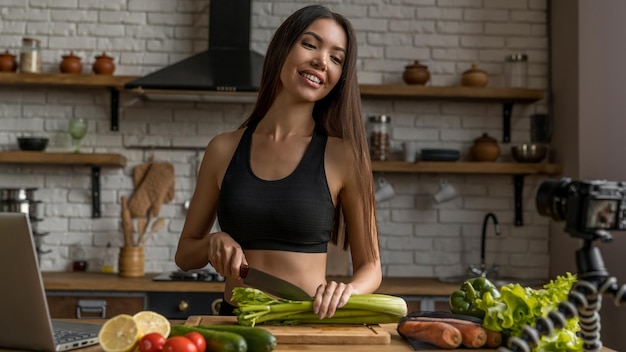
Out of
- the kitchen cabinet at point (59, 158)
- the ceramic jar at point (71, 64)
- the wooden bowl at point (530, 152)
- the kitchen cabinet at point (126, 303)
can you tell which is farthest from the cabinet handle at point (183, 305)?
the wooden bowl at point (530, 152)

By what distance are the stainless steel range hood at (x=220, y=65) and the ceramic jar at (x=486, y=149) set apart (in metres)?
1.36

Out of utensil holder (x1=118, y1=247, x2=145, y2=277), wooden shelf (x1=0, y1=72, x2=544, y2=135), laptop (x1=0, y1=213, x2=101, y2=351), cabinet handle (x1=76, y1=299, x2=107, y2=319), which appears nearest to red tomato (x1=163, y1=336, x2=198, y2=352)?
laptop (x1=0, y1=213, x2=101, y2=351)

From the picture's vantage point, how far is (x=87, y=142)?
4.68 m

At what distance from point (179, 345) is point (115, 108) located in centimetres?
335

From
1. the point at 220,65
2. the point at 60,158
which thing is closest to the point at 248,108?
the point at 220,65

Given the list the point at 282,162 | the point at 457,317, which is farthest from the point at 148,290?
the point at 457,317

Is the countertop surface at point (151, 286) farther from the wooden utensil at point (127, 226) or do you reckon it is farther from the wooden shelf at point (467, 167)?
the wooden shelf at point (467, 167)

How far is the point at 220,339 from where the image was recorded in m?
1.60

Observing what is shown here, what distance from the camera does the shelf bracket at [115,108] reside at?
183 inches

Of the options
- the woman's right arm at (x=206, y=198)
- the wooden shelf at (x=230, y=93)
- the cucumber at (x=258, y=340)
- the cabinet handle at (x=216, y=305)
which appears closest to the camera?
the cucumber at (x=258, y=340)

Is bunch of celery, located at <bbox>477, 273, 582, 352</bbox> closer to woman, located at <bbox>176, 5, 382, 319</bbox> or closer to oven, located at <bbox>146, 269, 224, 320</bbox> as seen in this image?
woman, located at <bbox>176, 5, 382, 319</bbox>

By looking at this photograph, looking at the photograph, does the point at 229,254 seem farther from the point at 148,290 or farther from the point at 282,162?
the point at 148,290

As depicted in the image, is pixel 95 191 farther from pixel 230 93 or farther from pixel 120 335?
pixel 120 335

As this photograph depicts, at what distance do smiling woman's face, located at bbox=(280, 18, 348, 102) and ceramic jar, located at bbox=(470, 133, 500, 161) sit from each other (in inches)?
96.0
